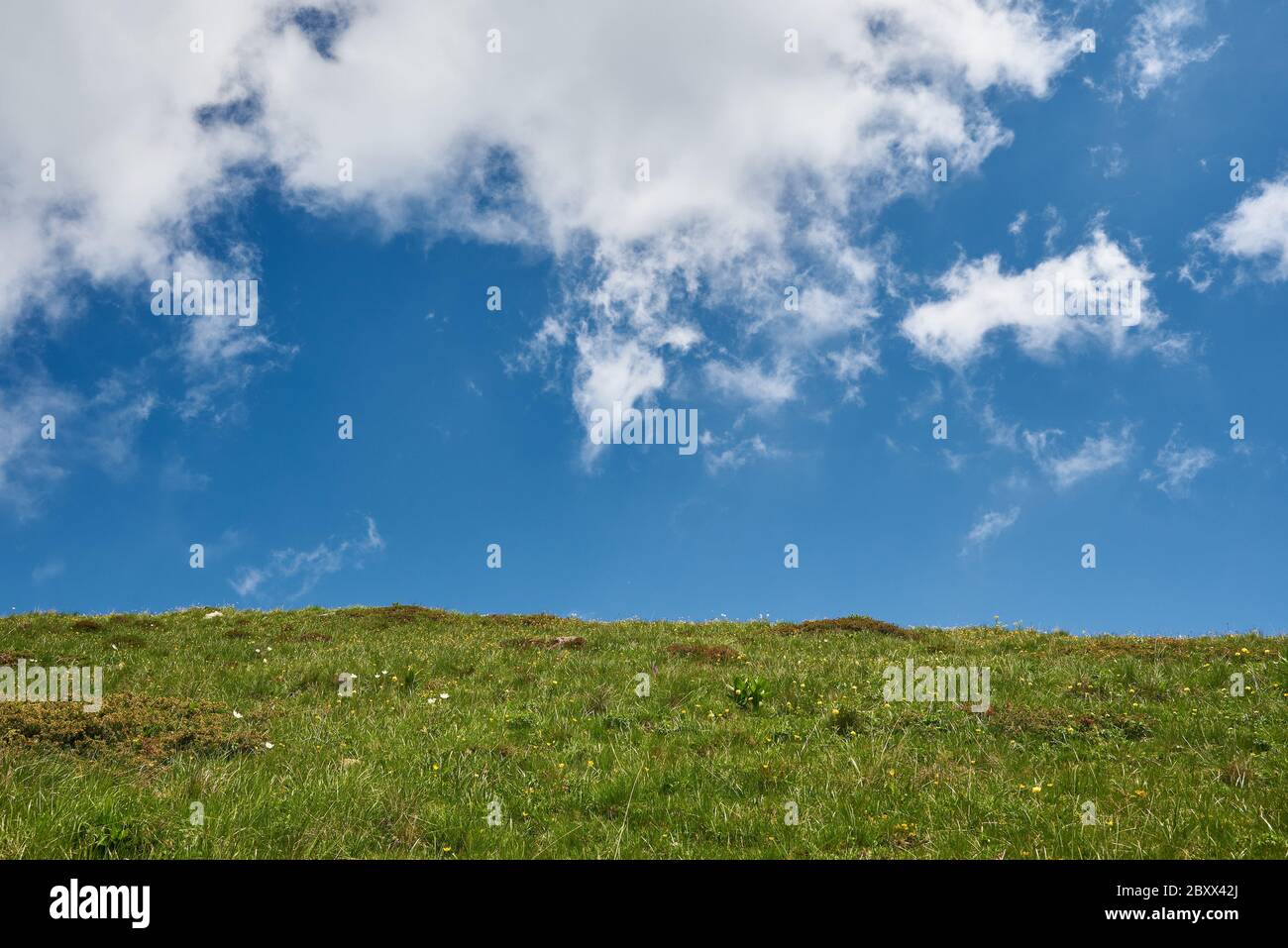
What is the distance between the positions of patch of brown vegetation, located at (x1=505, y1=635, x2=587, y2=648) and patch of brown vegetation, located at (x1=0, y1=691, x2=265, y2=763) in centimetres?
781

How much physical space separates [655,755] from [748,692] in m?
3.24

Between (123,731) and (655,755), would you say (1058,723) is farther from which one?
(123,731)

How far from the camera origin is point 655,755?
37.1 ft

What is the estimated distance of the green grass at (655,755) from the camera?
8094mm

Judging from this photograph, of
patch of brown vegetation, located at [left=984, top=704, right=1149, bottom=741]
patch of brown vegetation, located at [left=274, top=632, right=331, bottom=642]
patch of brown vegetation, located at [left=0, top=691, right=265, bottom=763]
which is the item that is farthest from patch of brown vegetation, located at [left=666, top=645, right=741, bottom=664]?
patch of brown vegetation, located at [left=274, top=632, right=331, bottom=642]

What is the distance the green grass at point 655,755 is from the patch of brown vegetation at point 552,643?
0.76 metres

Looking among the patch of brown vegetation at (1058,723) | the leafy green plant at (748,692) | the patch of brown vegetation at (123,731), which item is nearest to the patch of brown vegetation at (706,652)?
the leafy green plant at (748,692)

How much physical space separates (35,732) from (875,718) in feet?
40.1

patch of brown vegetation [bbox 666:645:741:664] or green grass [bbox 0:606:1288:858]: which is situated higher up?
patch of brown vegetation [bbox 666:645:741:664]

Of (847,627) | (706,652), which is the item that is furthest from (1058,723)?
(847,627)

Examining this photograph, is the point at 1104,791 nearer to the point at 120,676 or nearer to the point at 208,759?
the point at 208,759

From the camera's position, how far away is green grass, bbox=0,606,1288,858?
8094mm

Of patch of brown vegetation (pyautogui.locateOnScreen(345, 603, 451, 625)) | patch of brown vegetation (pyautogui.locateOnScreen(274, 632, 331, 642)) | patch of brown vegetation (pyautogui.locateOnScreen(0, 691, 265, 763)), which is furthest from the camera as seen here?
patch of brown vegetation (pyautogui.locateOnScreen(345, 603, 451, 625))

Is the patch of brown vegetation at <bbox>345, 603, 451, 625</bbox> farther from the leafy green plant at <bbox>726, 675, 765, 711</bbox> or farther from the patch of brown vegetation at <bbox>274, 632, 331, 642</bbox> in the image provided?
the leafy green plant at <bbox>726, 675, 765, 711</bbox>
